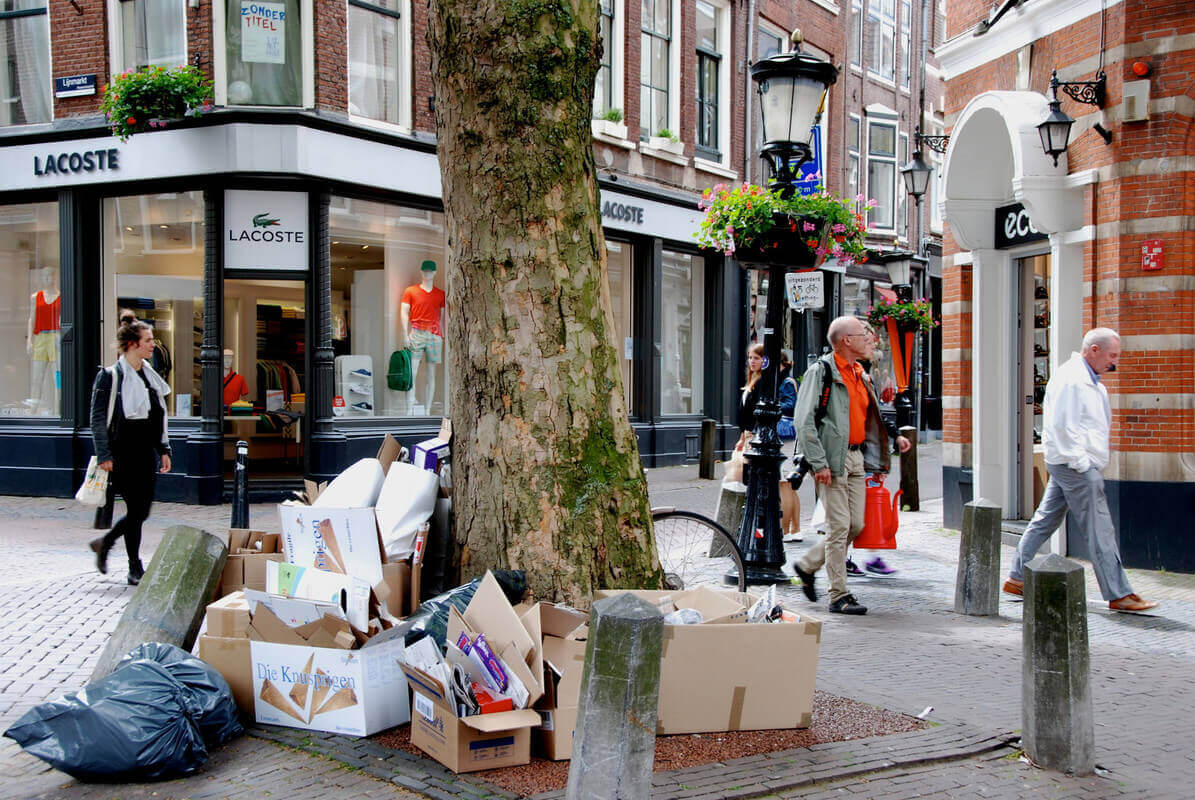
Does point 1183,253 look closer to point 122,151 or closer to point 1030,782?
point 1030,782

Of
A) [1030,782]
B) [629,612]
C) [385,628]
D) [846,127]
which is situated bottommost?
[1030,782]

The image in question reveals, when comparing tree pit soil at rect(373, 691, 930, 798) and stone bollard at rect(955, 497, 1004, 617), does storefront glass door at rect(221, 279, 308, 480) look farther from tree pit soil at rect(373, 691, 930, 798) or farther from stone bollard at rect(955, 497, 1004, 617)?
tree pit soil at rect(373, 691, 930, 798)

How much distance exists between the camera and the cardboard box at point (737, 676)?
4.31 m

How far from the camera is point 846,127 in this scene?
25.5m

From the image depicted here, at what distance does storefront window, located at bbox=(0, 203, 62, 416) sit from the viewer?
13.9 meters

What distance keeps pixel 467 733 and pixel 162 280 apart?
11083 mm

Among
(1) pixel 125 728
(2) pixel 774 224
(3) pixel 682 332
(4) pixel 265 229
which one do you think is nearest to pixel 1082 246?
(2) pixel 774 224

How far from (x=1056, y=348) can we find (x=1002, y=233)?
1838mm

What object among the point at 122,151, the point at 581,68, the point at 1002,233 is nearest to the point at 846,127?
the point at 1002,233

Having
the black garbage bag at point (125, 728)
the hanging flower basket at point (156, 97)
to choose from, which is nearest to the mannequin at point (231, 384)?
the hanging flower basket at point (156, 97)

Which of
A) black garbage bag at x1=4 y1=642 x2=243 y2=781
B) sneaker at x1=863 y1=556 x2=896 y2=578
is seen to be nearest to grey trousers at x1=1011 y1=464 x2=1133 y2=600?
sneaker at x1=863 y1=556 x2=896 y2=578

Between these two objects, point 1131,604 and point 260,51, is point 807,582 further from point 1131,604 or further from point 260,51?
point 260,51

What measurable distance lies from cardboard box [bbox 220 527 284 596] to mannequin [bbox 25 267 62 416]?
955 centimetres

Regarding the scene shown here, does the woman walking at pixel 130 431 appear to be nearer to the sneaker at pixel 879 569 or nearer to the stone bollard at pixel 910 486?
the sneaker at pixel 879 569
